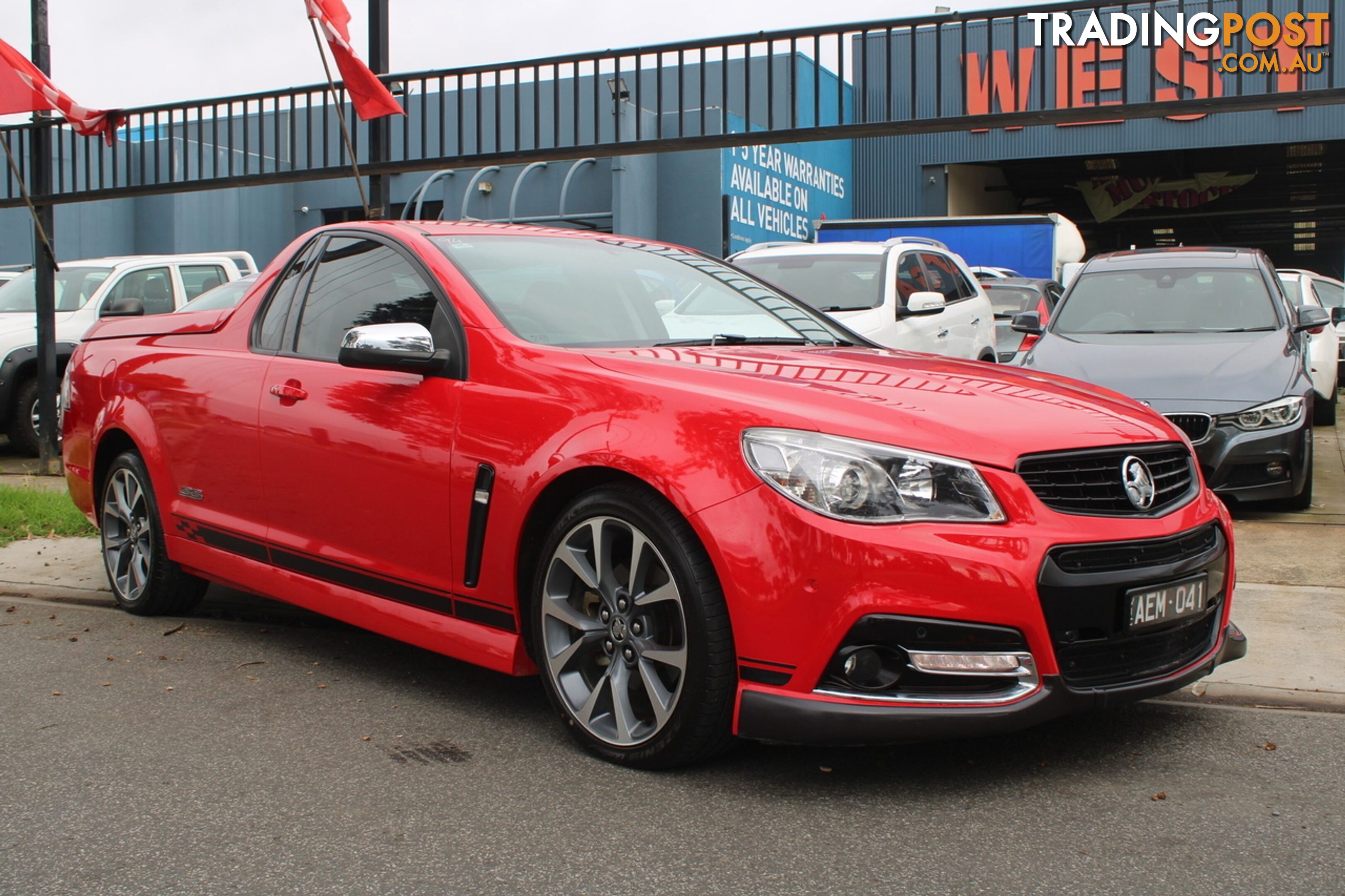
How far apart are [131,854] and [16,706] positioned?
1.53 metres

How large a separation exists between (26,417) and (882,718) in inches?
406

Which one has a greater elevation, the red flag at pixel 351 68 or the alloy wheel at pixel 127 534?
the red flag at pixel 351 68

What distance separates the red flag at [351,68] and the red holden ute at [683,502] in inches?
156

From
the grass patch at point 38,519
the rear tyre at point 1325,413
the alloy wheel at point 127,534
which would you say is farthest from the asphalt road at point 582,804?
the rear tyre at point 1325,413

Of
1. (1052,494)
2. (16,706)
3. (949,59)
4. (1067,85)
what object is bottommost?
(16,706)

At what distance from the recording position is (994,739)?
12.7 feet

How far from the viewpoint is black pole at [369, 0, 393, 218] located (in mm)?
9086

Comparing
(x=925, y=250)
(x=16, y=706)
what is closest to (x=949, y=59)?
(x=925, y=250)

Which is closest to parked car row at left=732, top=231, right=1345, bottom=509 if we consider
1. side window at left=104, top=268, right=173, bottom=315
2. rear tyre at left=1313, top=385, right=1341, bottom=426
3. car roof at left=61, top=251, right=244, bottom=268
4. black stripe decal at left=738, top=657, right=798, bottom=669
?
rear tyre at left=1313, top=385, right=1341, bottom=426

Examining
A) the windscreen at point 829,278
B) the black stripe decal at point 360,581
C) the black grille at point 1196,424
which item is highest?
the windscreen at point 829,278

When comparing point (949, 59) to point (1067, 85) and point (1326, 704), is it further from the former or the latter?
point (1326, 704)

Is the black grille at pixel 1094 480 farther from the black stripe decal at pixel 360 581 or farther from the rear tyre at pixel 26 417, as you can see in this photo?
the rear tyre at pixel 26 417

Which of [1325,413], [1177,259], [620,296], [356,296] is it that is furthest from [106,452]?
[1325,413]

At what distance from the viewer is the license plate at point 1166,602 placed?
3.38 metres
